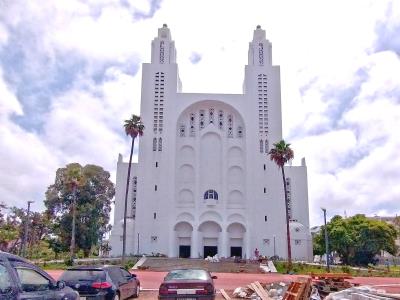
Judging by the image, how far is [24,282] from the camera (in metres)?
7.09

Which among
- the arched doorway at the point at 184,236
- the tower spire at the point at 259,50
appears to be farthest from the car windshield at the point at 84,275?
the tower spire at the point at 259,50

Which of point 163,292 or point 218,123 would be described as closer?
point 163,292

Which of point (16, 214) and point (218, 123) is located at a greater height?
point (218, 123)

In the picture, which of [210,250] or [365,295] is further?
[210,250]

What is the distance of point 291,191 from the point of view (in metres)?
53.5

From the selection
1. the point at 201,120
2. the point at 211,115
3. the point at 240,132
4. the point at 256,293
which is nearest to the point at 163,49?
the point at 201,120

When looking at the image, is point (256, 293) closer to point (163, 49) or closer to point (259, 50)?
point (163, 49)

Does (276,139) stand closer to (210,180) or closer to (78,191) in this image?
(210,180)

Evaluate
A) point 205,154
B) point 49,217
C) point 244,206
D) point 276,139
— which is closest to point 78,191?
point 49,217

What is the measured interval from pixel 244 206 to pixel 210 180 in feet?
16.6

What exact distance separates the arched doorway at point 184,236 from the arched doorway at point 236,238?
4678 mm

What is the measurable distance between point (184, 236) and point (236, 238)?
6098mm

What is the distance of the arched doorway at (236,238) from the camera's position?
51.4 metres

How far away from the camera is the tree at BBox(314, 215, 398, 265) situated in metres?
51.0
